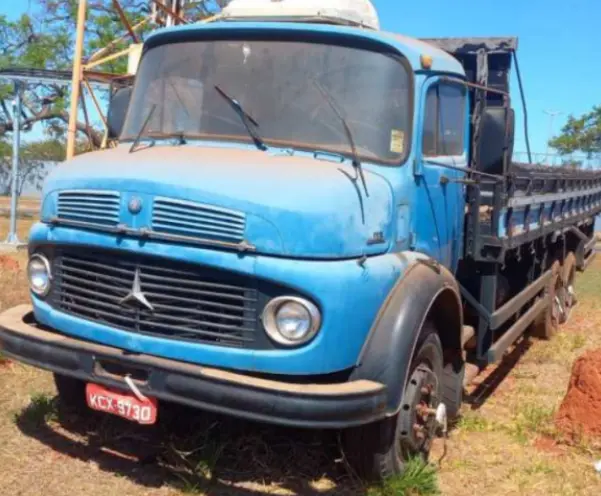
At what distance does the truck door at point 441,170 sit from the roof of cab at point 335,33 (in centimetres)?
15

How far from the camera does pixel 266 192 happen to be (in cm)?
359

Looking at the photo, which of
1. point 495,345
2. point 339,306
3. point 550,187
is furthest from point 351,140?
point 550,187

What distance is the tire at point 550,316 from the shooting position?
7.99 m

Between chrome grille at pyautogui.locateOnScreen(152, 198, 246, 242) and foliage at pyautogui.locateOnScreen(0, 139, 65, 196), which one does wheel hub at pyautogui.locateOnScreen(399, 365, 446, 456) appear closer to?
chrome grille at pyautogui.locateOnScreen(152, 198, 246, 242)

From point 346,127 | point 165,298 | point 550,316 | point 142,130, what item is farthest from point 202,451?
point 550,316

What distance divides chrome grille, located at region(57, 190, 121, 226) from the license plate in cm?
83

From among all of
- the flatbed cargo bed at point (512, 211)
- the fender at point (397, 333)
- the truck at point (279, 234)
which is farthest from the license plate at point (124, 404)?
the flatbed cargo bed at point (512, 211)

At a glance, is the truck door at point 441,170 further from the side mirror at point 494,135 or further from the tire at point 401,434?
the tire at point 401,434

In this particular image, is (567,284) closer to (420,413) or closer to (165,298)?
(420,413)

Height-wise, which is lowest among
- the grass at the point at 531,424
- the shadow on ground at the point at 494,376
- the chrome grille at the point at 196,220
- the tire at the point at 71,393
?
the shadow on ground at the point at 494,376

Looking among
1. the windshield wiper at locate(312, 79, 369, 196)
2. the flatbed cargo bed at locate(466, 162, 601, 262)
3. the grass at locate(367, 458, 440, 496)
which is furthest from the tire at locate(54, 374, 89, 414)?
the flatbed cargo bed at locate(466, 162, 601, 262)

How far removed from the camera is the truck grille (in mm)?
3570

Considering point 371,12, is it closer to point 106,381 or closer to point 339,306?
point 339,306

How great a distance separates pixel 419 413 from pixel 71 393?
218 cm
